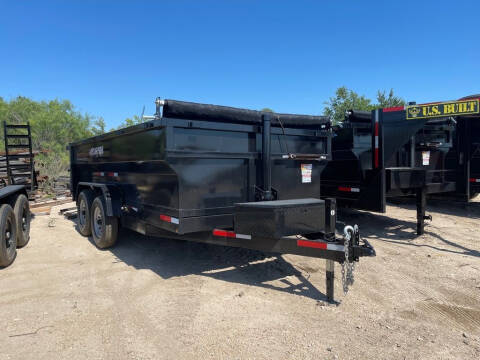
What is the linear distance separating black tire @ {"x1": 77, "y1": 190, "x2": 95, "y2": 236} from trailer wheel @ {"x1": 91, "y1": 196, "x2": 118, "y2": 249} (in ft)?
1.01

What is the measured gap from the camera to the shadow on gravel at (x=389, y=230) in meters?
5.25

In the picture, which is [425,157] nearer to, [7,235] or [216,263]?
[216,263]

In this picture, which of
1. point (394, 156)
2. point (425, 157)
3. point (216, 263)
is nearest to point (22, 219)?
point (216, 263)

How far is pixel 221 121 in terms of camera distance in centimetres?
368

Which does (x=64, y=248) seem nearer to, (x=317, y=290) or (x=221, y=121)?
(x=221, y=121)

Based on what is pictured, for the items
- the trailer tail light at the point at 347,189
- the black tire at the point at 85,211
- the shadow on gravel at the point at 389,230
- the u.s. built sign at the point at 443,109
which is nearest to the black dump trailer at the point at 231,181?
the black tire at the point at 85,211

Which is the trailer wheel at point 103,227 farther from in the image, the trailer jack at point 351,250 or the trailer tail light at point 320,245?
the trailer jack at point 351,250

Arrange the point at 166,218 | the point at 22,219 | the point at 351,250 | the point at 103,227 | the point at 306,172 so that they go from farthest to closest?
the point at 22,219 → the point at 103,227 → the point at 306,172 → the point at 166,218 → the point at 351,250

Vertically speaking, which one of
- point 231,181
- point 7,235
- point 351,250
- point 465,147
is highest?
point 465,147

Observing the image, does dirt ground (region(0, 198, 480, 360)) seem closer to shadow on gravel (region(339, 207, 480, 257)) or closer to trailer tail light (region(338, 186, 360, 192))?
shadow on gravel (region(339, 207, 480, 257))

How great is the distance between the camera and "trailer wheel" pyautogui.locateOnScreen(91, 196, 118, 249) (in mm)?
4898

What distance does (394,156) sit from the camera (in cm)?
563

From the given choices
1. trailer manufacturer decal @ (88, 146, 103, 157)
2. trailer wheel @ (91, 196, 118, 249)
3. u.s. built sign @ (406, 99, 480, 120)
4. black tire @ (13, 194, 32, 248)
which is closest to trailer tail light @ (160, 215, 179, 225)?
trailer wheel @ (91, 196, 118, 249)

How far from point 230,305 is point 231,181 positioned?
1313 millimetres
